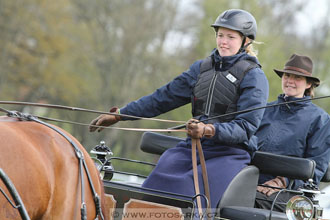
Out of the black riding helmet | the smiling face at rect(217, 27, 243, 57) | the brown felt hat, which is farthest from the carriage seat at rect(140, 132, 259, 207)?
the brown felt hat

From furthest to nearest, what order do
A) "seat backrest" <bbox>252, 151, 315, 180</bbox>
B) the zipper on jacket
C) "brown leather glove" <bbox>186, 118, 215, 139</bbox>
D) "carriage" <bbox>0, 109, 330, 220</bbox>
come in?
"seat backrest" <bbox>252, 151, 315, 180</bbox>
the zipper on jacket
"brown leather glove" <bbox>186, 118, 215, 139</bbox>
"carriage" <bbox>0, 109, 330, 220</bbox>

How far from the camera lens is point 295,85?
217 inches

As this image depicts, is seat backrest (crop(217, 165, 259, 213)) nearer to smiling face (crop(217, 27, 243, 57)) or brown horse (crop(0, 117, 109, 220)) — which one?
smiling face (crop(217, 27, 243, 57))

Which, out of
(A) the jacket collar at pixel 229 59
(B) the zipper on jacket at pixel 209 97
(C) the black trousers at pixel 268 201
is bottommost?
(C) the black trousers at pixel 268 201

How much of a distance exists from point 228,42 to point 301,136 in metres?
1.22

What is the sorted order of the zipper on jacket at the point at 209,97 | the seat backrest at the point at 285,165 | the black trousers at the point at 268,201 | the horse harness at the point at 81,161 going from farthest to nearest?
the black trousers at the point at 268,201 → the seat backrest at the point at 285,165 → the zipper on jacket at the point at 209,97 → the horse harness at the point at 81,161

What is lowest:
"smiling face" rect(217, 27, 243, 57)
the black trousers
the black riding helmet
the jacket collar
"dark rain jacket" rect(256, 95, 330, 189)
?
the black trousers

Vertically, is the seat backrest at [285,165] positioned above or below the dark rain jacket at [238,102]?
below

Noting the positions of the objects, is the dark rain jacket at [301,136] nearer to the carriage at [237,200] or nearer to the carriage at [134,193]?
the carriage at [134,193]

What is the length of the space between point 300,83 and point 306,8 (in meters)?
17.9

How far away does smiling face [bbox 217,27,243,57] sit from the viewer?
180 inches

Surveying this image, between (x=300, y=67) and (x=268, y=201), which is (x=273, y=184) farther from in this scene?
(x=300, y=67)

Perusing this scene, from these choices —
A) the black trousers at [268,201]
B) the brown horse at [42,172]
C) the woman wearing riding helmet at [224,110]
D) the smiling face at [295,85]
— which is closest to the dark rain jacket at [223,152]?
the woman wearing riding helmet at [224,110]

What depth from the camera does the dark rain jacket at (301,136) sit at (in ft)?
16.9
